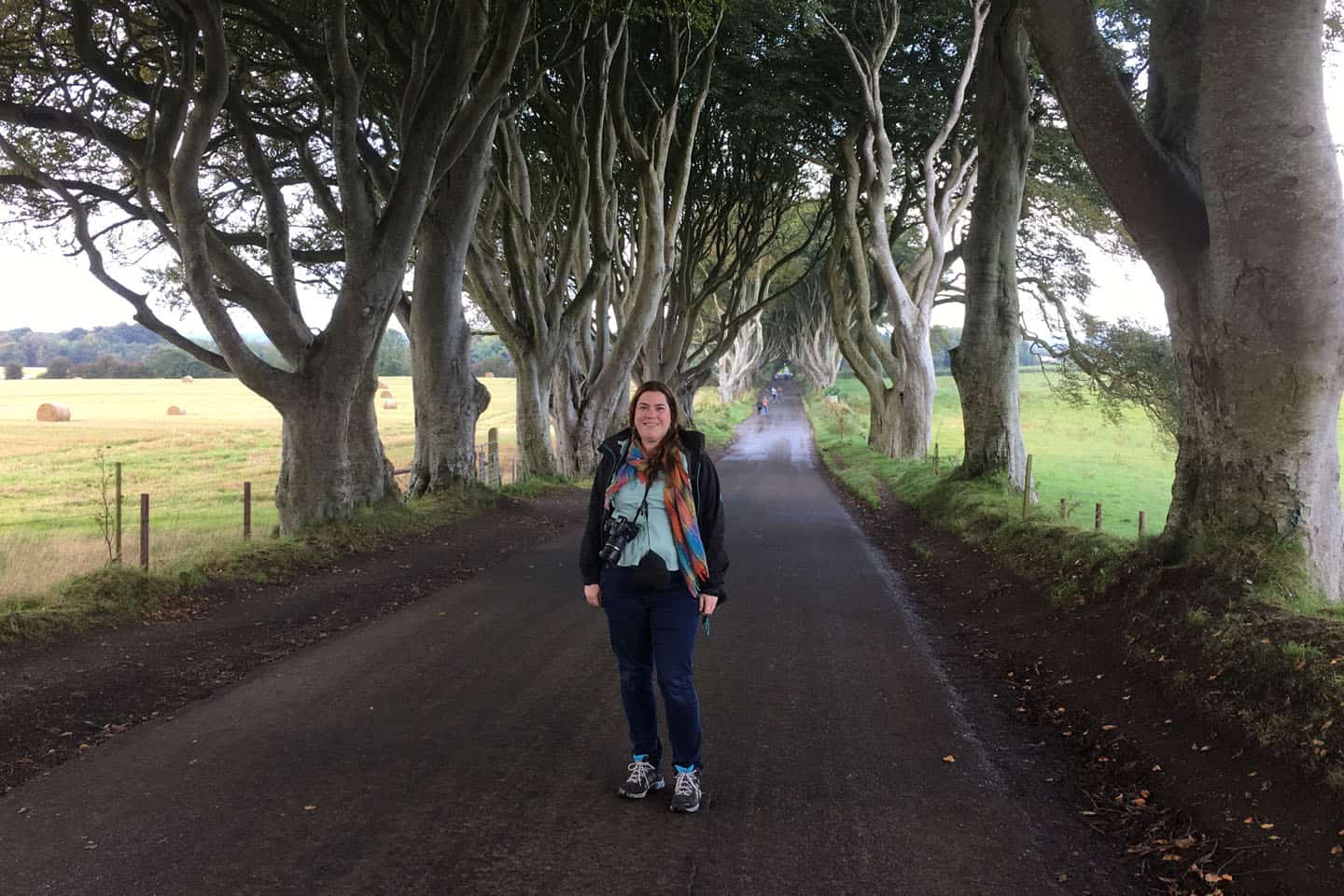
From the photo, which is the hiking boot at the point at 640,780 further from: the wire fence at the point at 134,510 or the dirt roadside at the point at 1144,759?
the wire fence at the point at 134,510

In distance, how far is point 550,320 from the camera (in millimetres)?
20250

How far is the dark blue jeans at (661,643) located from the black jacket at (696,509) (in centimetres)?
10

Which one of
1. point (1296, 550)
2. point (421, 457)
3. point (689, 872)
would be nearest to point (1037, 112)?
point (421, 457)

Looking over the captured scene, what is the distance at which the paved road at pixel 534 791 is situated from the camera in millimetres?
3787

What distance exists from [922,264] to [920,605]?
1719 centimetres

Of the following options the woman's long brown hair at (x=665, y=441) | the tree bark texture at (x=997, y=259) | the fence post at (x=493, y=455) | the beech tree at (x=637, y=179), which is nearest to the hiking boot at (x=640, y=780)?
the woman's long brown hair at (x=665, y=441)

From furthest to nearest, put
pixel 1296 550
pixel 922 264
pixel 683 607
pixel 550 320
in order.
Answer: pixel 922 264 < pixel 550 320 < pixel 1296 550 < pixel 683 607

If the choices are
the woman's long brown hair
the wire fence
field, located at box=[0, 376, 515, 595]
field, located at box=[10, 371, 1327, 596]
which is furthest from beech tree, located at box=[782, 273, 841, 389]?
the woman's long brown hair

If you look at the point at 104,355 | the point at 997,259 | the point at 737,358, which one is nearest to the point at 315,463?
the point at 997,259

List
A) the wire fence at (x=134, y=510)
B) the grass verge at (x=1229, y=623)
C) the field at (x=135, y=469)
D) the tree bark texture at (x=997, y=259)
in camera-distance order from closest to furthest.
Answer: the grass verge at (x=1229, y=623) < the wire fence at (x=134, y=510) < the field at (x=135, y=469) < the tree bark texture at (x=997, y=259)

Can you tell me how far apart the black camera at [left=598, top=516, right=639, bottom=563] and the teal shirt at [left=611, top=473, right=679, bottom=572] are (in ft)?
0.06

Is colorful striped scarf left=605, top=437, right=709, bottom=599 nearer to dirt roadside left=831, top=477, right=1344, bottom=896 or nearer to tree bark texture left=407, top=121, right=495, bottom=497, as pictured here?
dirt roadside left=831, top=477, right=1344, bottom=896

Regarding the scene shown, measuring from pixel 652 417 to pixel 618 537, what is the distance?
21.6 inches

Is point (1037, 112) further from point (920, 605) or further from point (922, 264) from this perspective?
point (920, 605)
